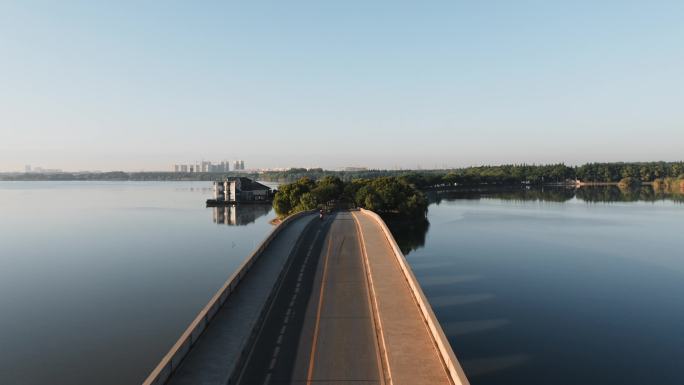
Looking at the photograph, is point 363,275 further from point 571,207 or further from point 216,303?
point 571,207

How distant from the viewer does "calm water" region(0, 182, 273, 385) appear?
33.1m

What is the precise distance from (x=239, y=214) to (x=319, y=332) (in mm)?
118974

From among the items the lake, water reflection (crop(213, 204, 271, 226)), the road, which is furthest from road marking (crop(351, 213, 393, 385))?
water reflection (crop(213, 204, 271, 226))

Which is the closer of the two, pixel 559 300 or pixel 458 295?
pixel 559 300

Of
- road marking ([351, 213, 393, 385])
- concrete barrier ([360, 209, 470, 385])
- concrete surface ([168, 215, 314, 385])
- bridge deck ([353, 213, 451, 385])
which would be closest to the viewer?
concrete barrier ([360, 209, 470, 385])

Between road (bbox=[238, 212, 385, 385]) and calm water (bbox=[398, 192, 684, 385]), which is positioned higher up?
road (bbox=[238, 212, 385, 385])

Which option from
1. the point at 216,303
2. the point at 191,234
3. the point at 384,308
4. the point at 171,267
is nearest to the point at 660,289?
the point at 384,308

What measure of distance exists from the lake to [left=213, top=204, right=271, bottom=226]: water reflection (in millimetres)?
18216

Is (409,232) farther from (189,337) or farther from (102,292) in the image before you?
(189,337)

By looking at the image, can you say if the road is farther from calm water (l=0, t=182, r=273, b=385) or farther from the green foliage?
the green foliage

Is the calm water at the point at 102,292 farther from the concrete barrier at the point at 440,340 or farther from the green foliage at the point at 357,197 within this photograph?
the concrete barrier at the point at 440,340

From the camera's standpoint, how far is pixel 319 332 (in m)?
25.8

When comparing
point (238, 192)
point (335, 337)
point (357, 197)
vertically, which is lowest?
point (335, 337)

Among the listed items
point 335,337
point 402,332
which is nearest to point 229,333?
point 335,337
